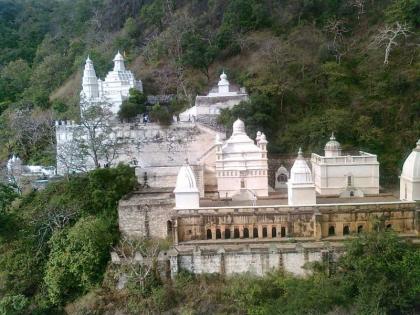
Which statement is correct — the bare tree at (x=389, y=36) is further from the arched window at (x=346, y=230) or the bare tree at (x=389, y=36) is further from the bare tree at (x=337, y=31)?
the arched window at (x=346, y=230)

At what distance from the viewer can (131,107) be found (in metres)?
34.9

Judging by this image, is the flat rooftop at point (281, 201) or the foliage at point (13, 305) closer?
the foliage at point (13, 305)

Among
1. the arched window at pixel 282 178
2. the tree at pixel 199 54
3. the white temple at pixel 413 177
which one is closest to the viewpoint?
the white temple at pixel 413 177

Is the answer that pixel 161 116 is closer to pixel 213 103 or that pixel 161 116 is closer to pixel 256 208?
pixel 213 103

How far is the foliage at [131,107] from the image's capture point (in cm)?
Result: 3488

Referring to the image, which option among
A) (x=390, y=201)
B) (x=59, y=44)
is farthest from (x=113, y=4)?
(x=390, y=201)

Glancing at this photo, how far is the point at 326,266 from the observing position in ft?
69.5

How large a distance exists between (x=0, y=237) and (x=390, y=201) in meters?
17.7

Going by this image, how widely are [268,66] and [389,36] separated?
884cm

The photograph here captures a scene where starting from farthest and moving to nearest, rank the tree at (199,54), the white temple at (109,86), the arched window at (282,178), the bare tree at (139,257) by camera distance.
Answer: the tree at (199,54) → the white temple at (109,86) → the arched window at (282,178) → the bare tree at (139,257)

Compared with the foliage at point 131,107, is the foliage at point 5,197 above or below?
below

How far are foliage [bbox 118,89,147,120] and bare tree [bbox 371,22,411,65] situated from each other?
17243 mm

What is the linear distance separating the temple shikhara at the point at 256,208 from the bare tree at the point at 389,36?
13.3 meters

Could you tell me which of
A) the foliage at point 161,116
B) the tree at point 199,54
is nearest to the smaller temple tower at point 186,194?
the foliage at point 161,116
